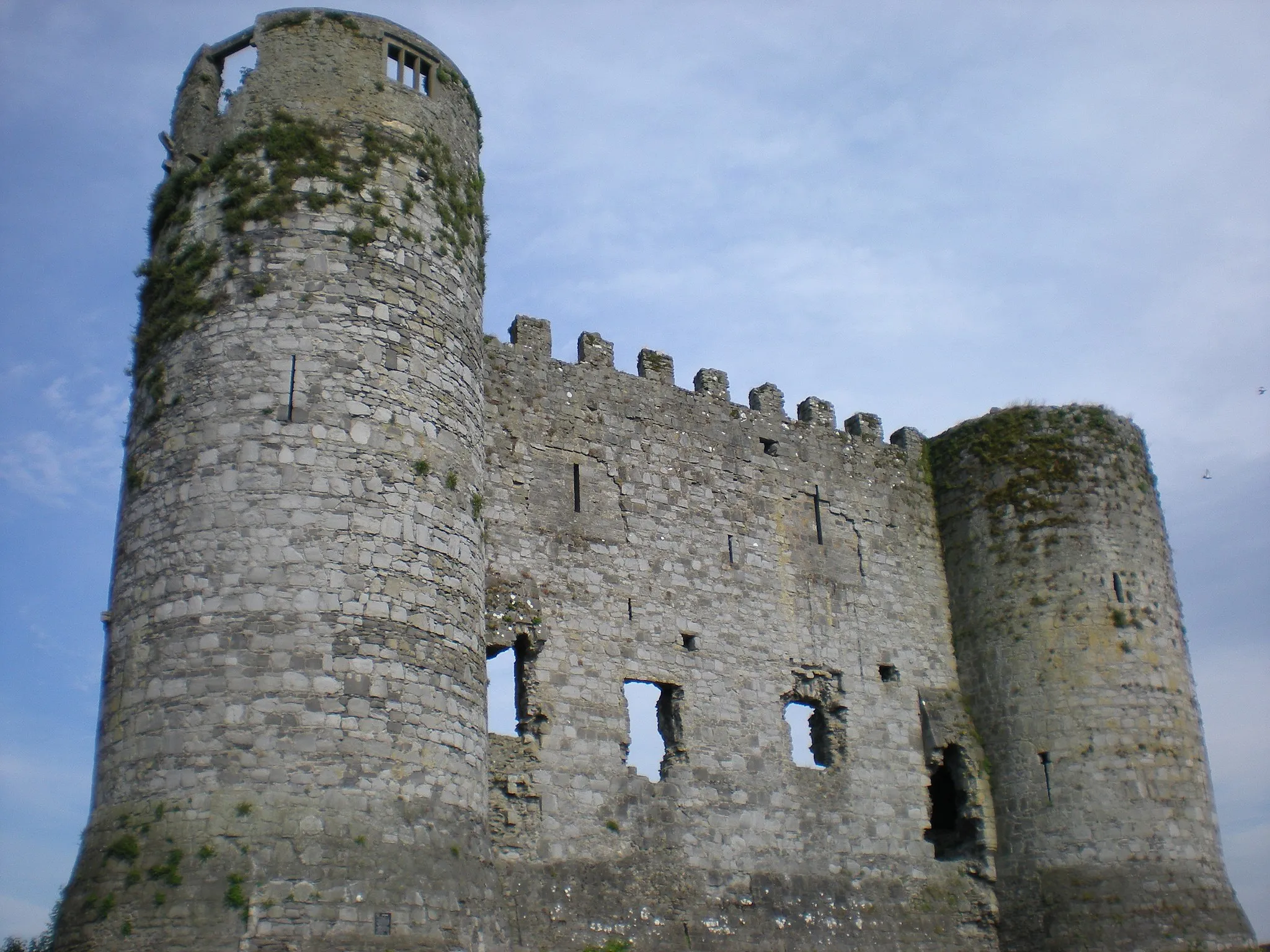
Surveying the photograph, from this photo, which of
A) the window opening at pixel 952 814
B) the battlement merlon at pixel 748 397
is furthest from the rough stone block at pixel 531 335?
the window opening at pixel 952 814

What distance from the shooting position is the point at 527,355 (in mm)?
16812

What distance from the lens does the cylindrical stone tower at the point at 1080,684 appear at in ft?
56.6

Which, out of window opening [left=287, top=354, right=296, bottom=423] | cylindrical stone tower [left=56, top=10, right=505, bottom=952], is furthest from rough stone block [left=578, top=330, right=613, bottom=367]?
window opening [left=287, top=354, right=296, bottom=423]

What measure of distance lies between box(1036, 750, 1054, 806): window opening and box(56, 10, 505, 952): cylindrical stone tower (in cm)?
875

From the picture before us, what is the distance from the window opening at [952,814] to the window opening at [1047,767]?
960mm

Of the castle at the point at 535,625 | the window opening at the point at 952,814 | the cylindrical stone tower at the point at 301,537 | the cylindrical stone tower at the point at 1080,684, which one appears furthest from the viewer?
the window opening at the point at 952,814

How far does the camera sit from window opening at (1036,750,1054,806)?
17.9 meters

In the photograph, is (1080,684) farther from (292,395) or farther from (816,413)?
(292,395)

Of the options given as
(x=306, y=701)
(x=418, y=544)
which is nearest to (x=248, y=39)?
(x=418, y=544)

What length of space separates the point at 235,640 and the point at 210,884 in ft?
6.47

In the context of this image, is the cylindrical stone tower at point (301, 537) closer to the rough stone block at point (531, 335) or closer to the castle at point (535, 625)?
the castle at point (535, 625)

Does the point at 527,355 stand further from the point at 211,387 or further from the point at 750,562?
the point at 211,387

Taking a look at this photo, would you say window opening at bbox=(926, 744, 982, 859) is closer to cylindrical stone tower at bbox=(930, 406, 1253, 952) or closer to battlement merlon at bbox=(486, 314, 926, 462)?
cylindrical stone tower at bbox=(930, 406, 1253, 952)

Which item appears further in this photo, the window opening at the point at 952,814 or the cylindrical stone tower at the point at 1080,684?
the window opening at the point at 952,814
